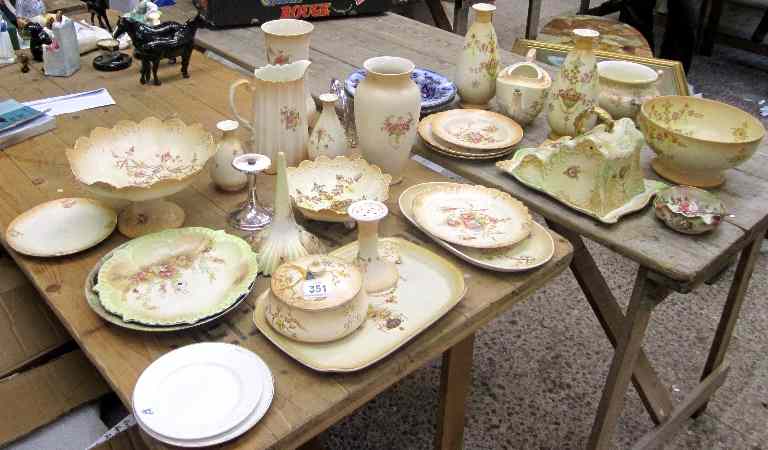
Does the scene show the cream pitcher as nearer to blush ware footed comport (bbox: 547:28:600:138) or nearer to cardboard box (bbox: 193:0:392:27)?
blush ware footed comport (bbox: 547:28:600:138)

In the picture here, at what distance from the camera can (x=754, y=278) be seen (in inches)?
88.0

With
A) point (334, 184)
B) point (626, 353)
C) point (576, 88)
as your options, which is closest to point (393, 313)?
point (334, 184)

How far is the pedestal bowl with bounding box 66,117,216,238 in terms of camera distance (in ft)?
3.62

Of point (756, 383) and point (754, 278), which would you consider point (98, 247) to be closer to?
point (756, 383)

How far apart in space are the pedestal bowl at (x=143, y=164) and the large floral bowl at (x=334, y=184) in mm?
177

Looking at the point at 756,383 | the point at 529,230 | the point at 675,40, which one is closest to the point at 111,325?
the point at 529,230

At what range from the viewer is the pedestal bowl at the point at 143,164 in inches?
43.5

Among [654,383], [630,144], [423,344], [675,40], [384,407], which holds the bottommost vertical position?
[384,407]

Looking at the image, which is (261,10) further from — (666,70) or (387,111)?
(666,70)

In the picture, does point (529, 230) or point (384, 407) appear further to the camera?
point (384, 407)

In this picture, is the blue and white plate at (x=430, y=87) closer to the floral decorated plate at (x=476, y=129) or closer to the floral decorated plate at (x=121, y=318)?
the floral decorated plate at (x=476, y=129)

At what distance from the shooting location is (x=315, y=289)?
88 cm

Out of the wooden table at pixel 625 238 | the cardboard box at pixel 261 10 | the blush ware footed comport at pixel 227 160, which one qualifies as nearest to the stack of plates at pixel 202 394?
the blush ware footed comport at pixel 227 160

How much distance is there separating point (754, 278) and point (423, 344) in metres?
1.78
